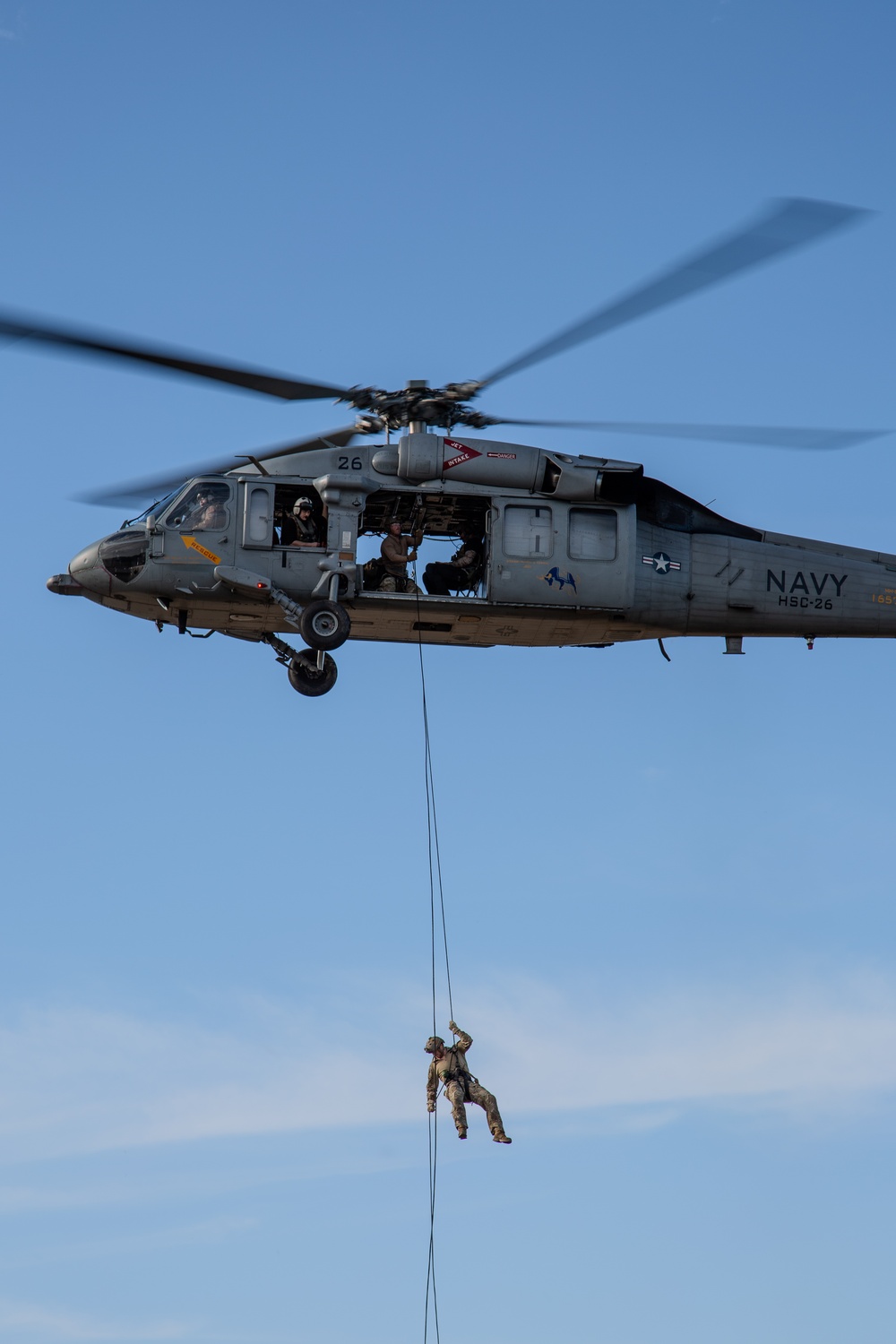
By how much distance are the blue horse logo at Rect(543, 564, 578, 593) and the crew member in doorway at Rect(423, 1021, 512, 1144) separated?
6.30 meters

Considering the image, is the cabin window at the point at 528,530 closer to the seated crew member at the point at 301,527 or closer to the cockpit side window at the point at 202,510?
the seated crew member at the point at 301,527

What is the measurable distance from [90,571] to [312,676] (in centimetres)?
345

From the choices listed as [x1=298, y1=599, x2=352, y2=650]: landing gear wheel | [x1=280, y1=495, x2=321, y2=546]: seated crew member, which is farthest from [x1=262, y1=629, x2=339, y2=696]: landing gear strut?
[x1=280, y1=495, x2=321, y2=546]: seated crew member

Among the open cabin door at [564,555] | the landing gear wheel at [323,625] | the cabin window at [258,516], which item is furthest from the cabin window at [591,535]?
the cabin window at [258,516]

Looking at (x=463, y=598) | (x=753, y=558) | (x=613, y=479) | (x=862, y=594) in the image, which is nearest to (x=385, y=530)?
(x=463, y=598)

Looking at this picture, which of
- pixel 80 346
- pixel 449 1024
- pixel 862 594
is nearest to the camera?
pixel 80 346

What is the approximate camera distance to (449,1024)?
25906mm

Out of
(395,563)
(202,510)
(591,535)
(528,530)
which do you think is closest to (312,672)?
(395,563)

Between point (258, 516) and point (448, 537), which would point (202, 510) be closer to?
point (258, 516)

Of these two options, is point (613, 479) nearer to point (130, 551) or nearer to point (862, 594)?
point (862, 594)

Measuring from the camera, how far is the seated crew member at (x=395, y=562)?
26.6 meters

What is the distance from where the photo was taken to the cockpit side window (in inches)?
1033

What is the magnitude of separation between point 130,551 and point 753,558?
9.02m

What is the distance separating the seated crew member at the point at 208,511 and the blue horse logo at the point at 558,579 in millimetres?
4593
